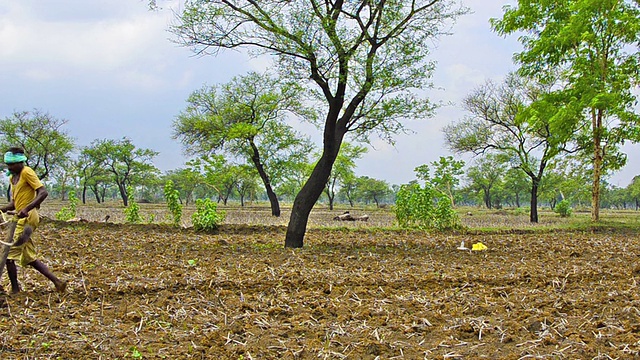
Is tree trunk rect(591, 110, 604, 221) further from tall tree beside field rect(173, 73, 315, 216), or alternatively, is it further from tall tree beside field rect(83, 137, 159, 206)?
tall tree beside field rect(83, 137, 159, 206)

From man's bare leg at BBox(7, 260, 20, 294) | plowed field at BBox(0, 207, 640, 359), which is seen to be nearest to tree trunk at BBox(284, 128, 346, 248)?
plowed field at BBox(0, 207, 640, 359)

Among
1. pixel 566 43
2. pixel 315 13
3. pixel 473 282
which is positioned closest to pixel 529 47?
pixel 566 43

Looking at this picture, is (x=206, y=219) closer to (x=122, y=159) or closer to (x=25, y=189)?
(x=25, y=189)

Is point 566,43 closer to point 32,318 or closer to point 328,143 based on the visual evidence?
point 328,143

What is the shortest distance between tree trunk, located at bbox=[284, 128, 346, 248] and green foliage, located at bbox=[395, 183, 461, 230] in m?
5.87

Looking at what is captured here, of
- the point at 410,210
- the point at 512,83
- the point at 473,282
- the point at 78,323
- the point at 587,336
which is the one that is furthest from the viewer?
the point at 512,83

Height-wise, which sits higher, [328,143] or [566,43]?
[566,43]

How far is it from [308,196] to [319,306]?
5138 mm

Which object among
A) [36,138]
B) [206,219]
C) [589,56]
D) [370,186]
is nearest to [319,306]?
[206,219]

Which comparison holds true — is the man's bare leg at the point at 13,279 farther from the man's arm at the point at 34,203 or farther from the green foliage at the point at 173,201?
the green foliage at the point at 173,201

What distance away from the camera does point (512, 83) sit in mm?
24453

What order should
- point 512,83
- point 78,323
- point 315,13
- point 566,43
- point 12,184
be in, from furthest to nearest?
point 512,83
point 566,43
point 315,13
point 12,184
point 78,323

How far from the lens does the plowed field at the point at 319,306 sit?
3783 millimetres

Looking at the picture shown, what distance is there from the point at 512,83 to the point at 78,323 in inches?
982
